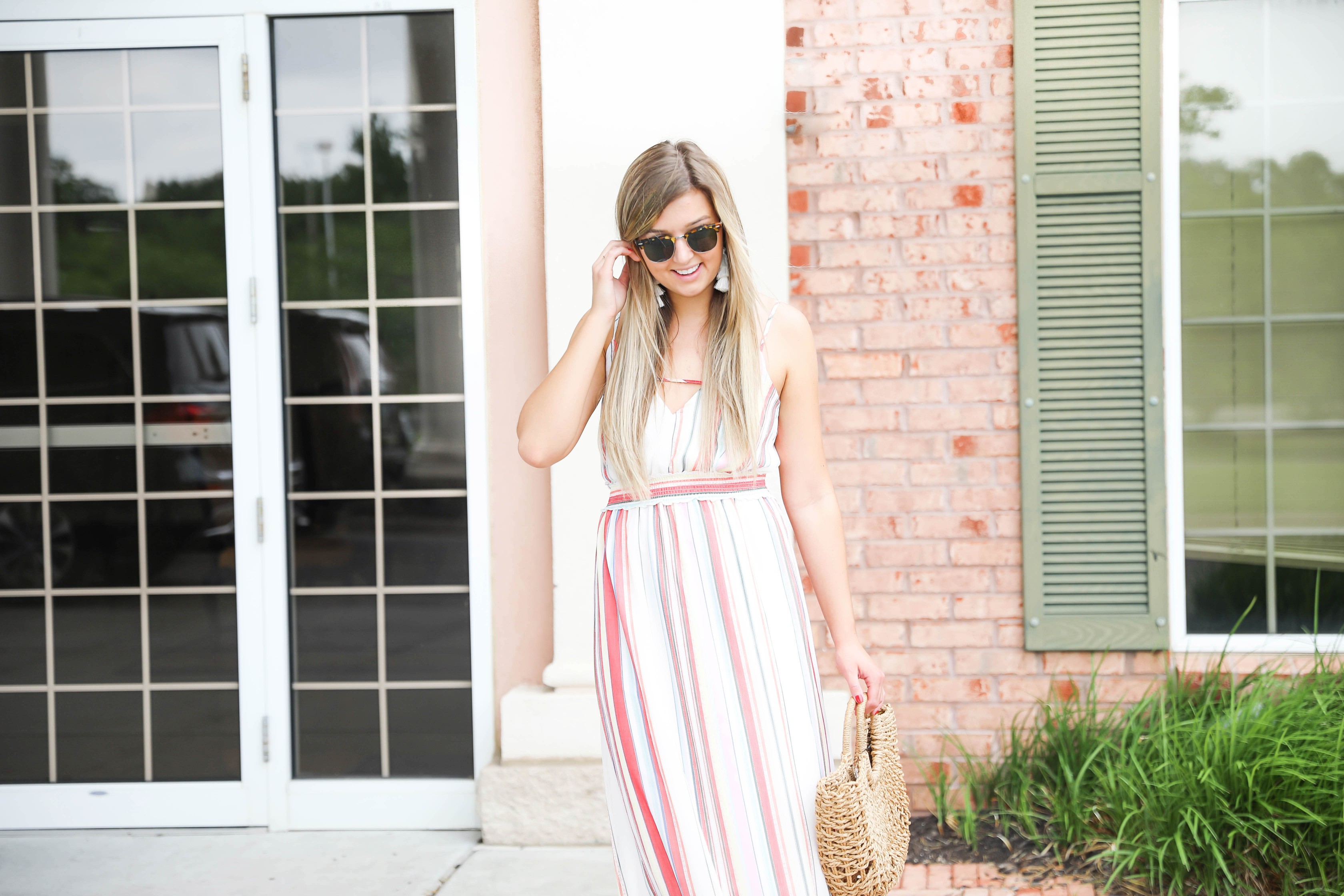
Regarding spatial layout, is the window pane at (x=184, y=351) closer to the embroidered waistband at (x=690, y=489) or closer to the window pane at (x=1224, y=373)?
the embroidered waistband at (x=690, y=489)

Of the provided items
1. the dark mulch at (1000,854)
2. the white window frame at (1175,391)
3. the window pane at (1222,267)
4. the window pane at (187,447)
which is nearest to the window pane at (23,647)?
the window pane at (187,447)

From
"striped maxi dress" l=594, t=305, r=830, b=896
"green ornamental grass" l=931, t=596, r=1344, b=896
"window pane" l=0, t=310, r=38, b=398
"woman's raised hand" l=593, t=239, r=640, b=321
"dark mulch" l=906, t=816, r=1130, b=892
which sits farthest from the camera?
"window pane" l=0, t=310, r=38, b=398

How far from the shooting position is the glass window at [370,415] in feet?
10.8

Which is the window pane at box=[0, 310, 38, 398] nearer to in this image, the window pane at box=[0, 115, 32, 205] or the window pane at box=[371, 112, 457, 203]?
the window pane at box=[0, 115, 32, 205]

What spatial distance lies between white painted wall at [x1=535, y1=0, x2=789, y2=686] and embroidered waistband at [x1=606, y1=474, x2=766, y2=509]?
1.37 metres

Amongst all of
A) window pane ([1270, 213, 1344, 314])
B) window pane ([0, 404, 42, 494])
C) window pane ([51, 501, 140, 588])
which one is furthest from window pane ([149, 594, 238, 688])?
window pane ([1270, 213, 1344, 314])

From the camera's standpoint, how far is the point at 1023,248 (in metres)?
3.06

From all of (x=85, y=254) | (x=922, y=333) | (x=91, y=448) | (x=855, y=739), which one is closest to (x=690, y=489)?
(x=855, y=739)

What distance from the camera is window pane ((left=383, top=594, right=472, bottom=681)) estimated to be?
10.8 feet

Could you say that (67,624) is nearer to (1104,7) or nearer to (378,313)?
(378,313)

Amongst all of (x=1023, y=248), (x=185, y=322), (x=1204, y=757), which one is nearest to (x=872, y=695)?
(x=1204, y=757)

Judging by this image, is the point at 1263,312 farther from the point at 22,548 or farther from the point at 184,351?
the point at 22,548

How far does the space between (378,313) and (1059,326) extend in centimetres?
225

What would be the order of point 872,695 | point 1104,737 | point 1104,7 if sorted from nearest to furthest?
point 872,695 < point 1104,737 < point 1104,7
